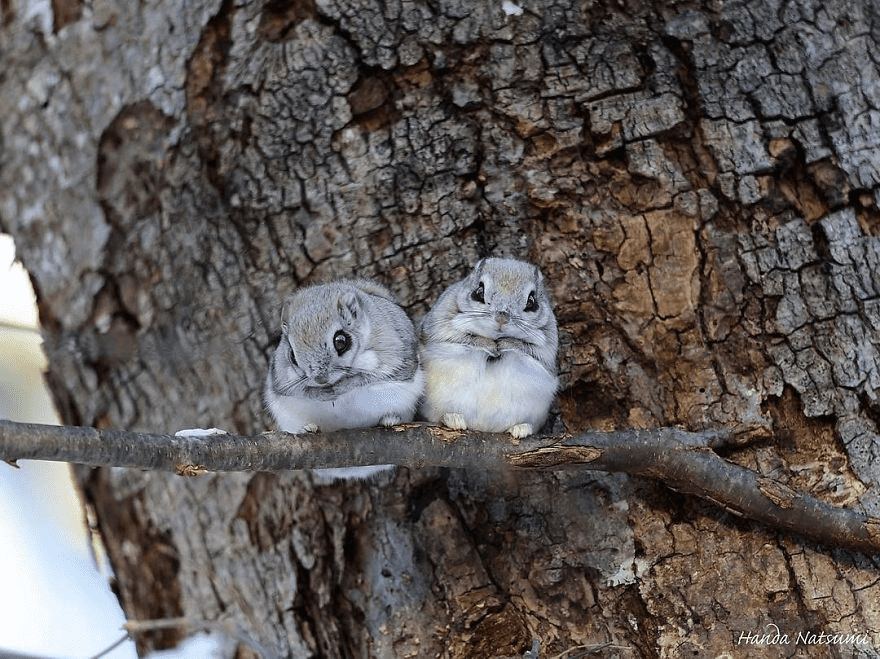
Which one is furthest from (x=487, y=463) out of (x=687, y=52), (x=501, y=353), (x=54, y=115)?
(x=54, y=115)

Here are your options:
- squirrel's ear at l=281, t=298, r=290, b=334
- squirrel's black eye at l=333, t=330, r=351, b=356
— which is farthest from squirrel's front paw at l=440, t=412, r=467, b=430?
squirrel's ear at l=281, t=298, r=290, b=334

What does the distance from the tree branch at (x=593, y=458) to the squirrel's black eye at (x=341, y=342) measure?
278 millimetres

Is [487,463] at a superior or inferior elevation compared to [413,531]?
superior

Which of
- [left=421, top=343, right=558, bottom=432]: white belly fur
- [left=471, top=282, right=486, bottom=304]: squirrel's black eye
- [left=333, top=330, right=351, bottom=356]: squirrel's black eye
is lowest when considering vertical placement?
[left=421, top=343, right=558, bottom=432]: white belly fur

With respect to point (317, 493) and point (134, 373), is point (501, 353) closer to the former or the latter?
point (317, 493)

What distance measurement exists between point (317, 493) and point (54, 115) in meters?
2.33

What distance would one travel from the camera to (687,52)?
381 cm

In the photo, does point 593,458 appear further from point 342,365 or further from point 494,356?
point 342,365

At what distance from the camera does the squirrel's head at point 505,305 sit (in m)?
3.30

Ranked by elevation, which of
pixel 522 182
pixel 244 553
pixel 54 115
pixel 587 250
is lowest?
pixel 244 553

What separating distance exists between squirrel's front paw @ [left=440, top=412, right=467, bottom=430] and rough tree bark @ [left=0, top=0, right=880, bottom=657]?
472 mm

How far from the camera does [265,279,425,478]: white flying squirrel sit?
311 cm

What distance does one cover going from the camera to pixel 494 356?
329 cm

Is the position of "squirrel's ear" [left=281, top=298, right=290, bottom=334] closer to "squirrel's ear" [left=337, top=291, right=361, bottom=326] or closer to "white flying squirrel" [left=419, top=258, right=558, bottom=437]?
"squirrel's ear" [left=337, top=291, right=361, bottom=326]
